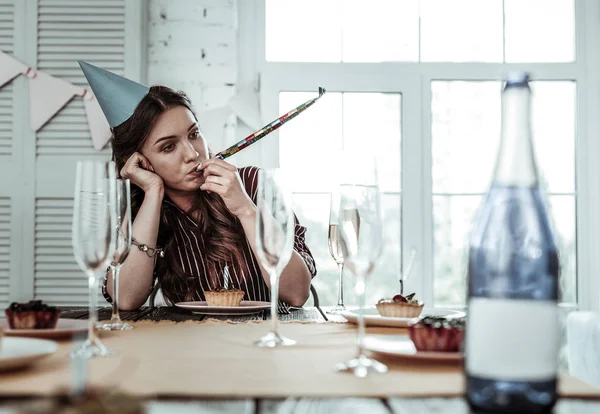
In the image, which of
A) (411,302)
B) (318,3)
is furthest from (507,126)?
(318,3)

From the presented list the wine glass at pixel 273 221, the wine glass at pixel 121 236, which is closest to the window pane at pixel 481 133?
the wine glass at pixel 121 236

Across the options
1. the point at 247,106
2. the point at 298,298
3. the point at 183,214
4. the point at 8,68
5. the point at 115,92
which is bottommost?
the point at 298,298

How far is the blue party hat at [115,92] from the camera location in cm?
209

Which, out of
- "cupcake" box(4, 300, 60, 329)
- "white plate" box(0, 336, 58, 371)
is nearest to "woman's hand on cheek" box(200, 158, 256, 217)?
"cupcake" box(4, 300, 60, 329)

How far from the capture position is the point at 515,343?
0.61 meters

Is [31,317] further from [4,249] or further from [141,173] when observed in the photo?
[4,249]

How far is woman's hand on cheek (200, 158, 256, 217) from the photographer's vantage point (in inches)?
74.5

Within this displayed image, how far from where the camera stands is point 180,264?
2.08m

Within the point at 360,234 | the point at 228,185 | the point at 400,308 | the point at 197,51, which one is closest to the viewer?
the point at 360,234

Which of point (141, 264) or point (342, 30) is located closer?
point (141, 264)

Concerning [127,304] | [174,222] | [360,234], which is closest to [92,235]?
[360,234]

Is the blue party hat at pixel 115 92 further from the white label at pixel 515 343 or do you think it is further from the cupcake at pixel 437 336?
the white label at pixel 515 343

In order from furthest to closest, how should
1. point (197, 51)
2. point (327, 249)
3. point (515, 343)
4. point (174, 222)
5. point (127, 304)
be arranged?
1. point (327, 249)
2. point (197, 51)
3. point (174, 222)
4. point (127, 304)
5. point (515, 343)

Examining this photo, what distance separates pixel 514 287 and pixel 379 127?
2750 mm
